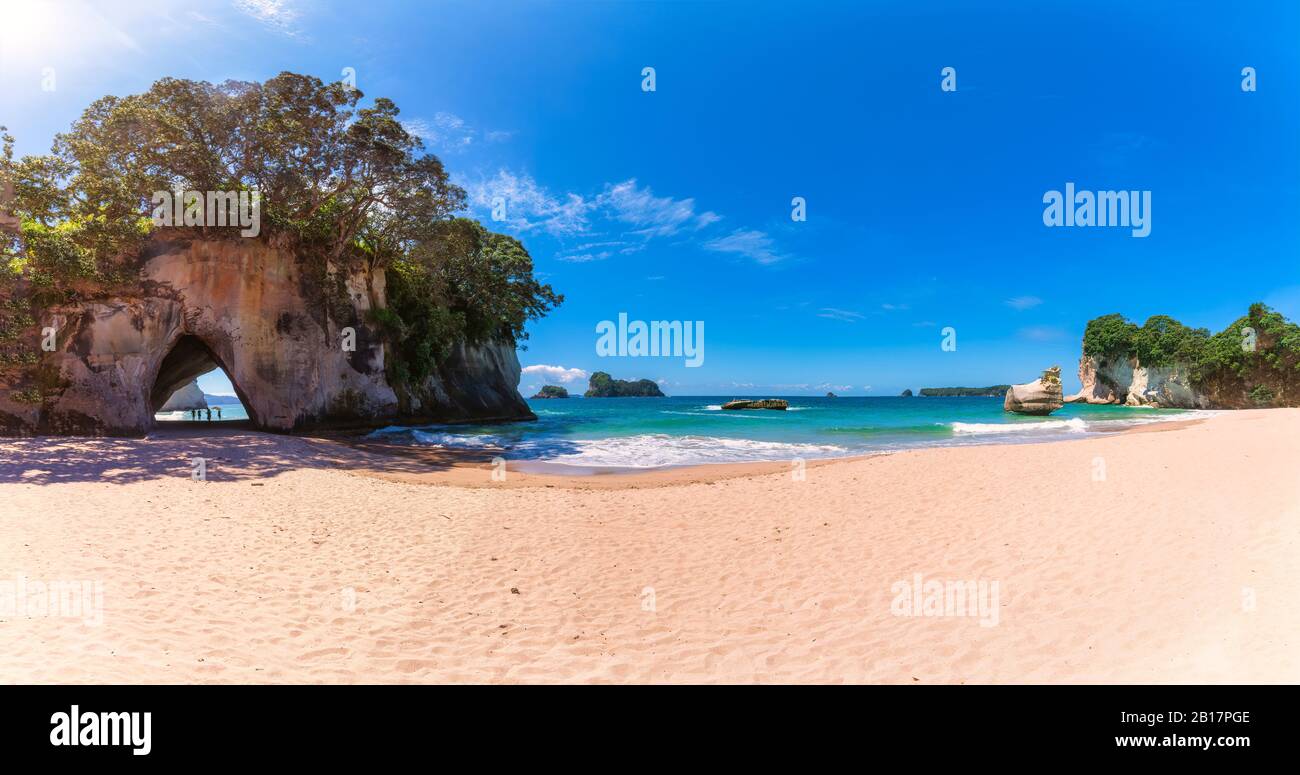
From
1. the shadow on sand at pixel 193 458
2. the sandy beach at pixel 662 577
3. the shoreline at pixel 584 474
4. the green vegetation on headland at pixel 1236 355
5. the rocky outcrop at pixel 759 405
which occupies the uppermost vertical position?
the green vegetation on headland at pixel 1236 355

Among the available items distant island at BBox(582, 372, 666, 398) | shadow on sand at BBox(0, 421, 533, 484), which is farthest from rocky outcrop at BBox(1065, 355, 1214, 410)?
distant island at BBox(582, 372, 666, 398)

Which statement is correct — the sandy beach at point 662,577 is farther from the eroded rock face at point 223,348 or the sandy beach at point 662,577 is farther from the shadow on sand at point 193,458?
the eroded rock face at point 223,348

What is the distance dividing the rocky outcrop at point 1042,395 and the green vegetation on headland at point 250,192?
171ft

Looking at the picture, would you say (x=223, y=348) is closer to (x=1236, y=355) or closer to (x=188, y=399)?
(x=188, y=399)

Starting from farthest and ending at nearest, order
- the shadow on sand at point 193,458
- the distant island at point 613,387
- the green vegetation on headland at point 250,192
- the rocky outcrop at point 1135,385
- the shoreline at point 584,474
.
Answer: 1. the distant island at point 613,387
2. the rocky outcrop at point 1135,385
3. the green vegetation on headland at point 250,192
4. the shoreline at point 584,474
5. the shadow on sand at point 193,458

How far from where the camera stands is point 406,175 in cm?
2411

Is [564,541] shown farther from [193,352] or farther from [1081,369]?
[1081,369]

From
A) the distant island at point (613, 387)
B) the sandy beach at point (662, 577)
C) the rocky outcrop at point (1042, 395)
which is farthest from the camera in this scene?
the distant island at point (613, 387)

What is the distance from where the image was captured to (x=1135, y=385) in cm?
6444

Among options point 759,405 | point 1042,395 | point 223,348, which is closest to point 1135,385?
point 1042,395

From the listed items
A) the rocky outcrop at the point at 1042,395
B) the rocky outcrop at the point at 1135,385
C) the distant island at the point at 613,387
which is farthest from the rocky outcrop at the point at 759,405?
the distant island at the point at 613,387

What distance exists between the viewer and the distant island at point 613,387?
147m

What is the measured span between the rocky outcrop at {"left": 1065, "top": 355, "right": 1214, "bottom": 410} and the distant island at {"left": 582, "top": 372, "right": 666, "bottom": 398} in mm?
104425
